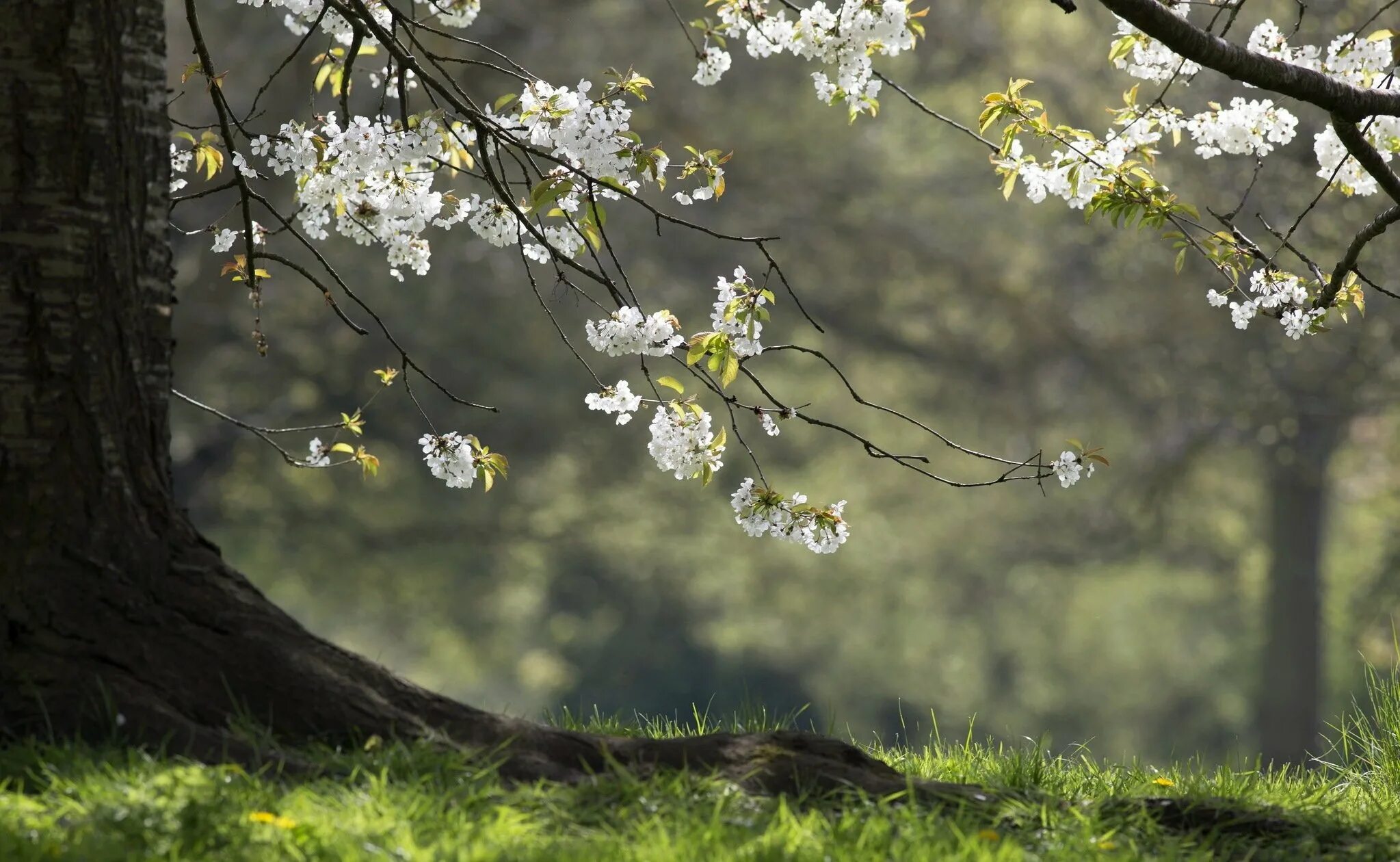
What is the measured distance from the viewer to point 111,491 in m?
2.75

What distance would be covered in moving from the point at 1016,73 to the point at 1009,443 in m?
4.38

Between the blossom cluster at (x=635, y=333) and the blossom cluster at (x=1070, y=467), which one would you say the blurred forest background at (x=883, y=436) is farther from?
the blossom cluster at (x=635, y=333)

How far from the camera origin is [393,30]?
12.0ft

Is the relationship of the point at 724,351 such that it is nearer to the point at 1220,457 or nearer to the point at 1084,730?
the point at 1220,457

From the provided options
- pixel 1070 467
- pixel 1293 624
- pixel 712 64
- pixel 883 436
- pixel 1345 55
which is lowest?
pixel 1070 467

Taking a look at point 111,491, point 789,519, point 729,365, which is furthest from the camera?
point 789,519

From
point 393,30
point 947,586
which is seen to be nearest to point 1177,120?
point 393,30

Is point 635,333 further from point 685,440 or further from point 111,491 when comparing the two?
point 111,491

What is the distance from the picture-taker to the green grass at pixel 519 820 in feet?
7.47

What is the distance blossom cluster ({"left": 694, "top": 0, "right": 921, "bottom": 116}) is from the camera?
137 inches

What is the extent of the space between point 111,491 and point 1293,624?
14.6 meters

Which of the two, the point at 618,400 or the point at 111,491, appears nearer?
the point at 111,491

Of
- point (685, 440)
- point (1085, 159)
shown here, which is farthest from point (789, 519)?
point (1085, 159)

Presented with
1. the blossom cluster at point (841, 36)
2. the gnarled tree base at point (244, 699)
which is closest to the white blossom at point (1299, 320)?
the blossom cluster at point (841, 36)
